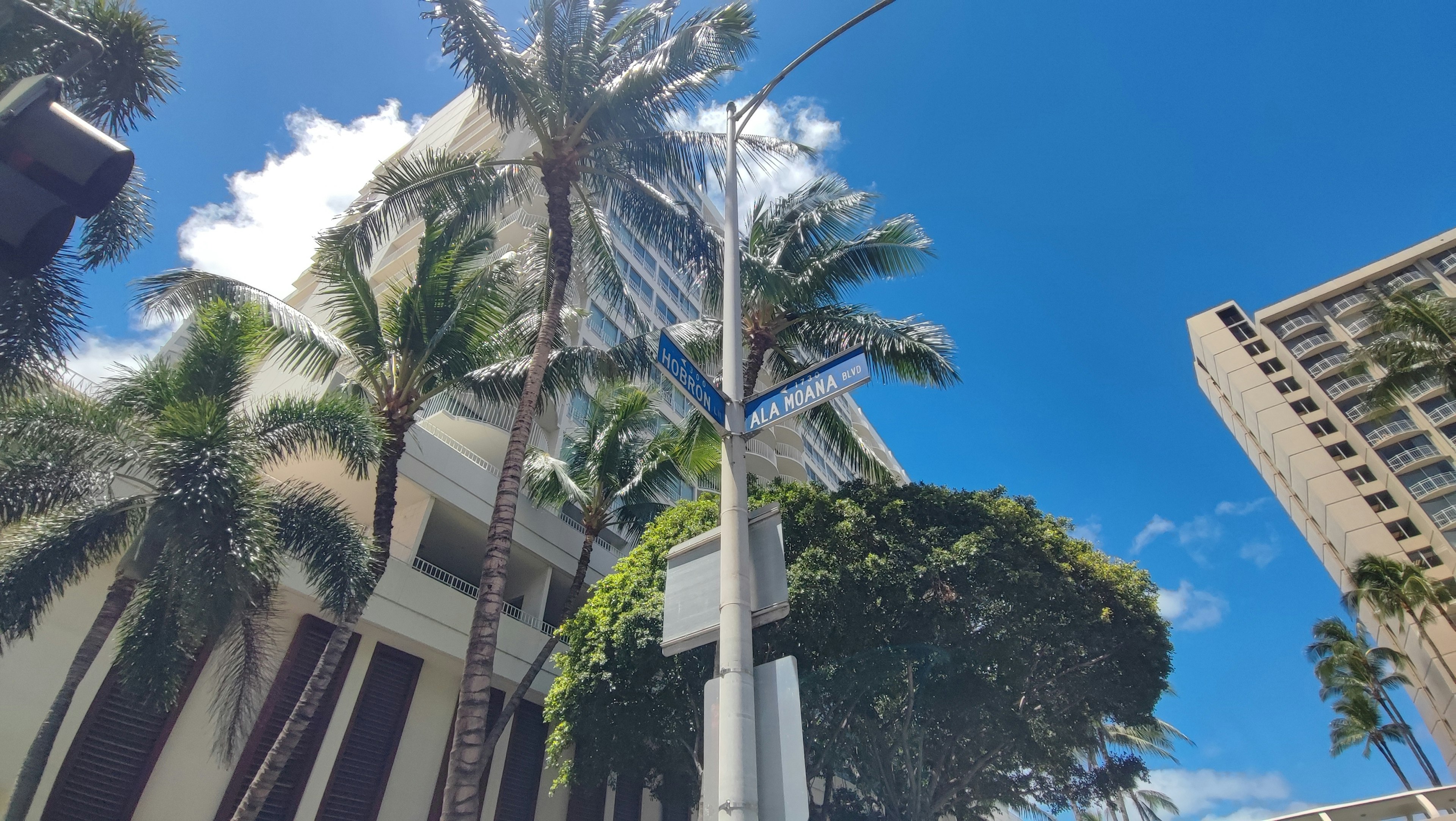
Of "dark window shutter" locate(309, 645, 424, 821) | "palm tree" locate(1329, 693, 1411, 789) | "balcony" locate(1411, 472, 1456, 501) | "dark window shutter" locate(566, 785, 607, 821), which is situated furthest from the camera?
"balcony" locate(1411, 472, 1456, 501)

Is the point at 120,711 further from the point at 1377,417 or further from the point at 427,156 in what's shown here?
the point at 1377,417

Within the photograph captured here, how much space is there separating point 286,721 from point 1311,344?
7127 centimetres

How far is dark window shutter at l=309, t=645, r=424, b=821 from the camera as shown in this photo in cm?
1564

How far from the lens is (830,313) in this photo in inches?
700

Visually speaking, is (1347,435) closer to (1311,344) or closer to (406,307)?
(1311,344)

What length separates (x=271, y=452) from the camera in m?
11.6

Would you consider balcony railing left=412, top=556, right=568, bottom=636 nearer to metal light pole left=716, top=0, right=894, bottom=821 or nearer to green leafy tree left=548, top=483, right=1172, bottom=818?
green leafy tree left=548, top=483, right=1172, bottom=818

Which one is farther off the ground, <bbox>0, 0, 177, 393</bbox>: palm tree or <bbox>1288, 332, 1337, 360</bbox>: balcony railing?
<bbox>1288, 332, 1337, 360</bbox>: balcony railing

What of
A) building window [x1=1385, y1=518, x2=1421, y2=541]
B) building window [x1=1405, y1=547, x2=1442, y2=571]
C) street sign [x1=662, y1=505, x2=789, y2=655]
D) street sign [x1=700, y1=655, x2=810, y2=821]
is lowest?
street sign [x1=700, y1=655, x2=810, y2=821]

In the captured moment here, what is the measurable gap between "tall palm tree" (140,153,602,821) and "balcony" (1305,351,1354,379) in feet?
209

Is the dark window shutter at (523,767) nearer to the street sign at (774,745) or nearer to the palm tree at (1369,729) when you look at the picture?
the street sign at (774,745)

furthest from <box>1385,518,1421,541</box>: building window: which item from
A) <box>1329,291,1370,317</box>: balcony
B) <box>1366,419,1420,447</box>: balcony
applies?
<box>1329,291,1370,317</box>: balcony

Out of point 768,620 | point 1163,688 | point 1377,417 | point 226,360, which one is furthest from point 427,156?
point 1377,417

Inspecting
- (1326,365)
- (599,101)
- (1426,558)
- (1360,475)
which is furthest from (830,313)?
(1326,365)
